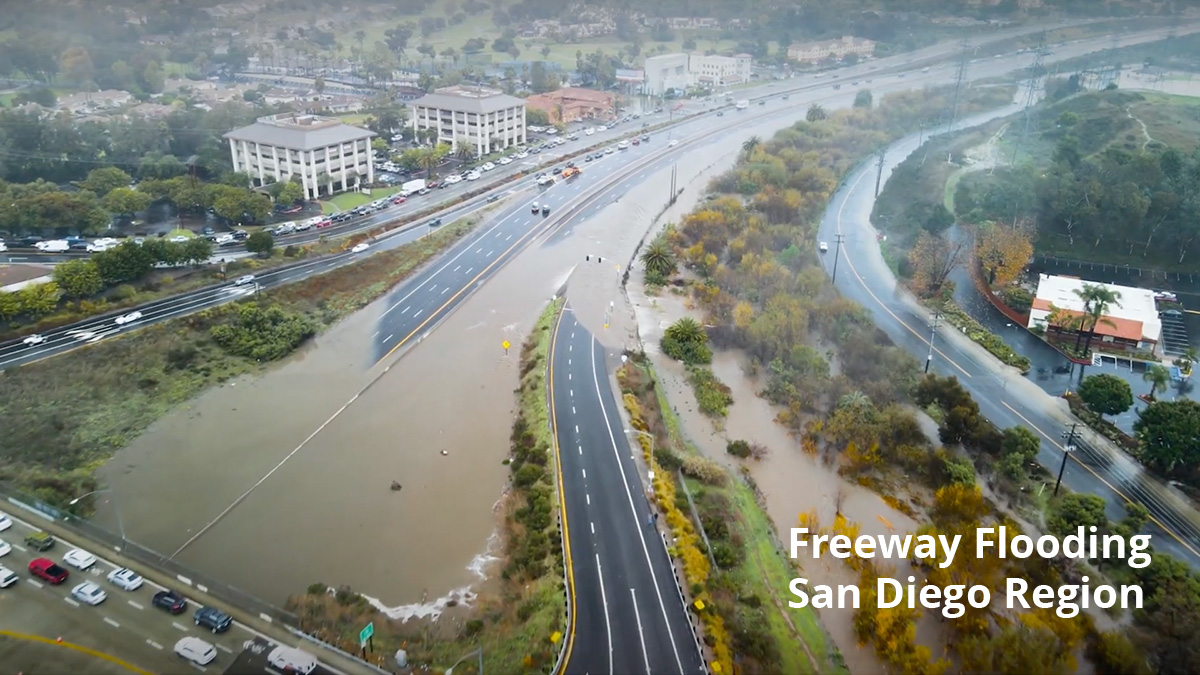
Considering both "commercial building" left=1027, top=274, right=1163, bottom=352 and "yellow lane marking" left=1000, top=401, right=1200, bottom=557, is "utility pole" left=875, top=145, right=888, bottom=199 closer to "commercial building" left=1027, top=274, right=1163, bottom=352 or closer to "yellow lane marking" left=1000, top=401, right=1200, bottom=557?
"commercial building" left=1027, top=274, right=1163, bottom=352

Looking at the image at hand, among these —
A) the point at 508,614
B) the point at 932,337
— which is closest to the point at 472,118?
the point at 932,337

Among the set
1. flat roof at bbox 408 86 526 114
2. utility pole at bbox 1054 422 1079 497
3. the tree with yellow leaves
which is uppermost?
flat roof at bbox 408 86 526 114

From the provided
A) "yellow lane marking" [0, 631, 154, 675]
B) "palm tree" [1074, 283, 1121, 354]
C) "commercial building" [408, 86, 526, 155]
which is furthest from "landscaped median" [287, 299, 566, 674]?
"commercial building" [408, 86, 526, 155]

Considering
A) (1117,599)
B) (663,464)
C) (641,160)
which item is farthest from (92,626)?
(641,160)

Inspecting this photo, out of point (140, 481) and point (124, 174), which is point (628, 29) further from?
point (140, 481)

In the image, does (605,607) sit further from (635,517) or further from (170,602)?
(170,602)
